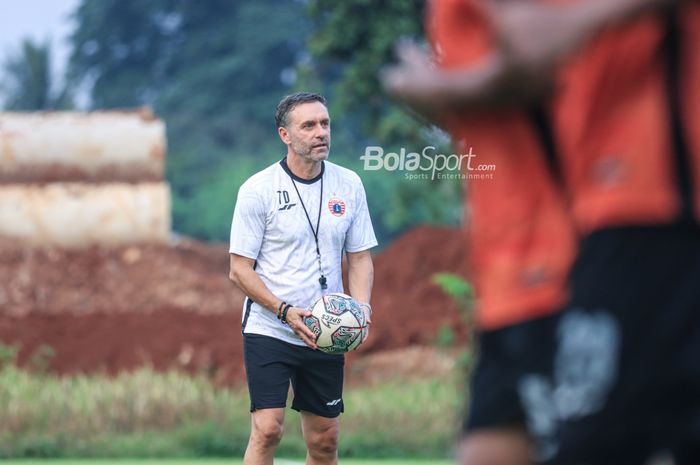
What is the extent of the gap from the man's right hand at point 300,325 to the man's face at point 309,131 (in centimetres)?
89

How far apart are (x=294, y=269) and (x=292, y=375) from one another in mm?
591

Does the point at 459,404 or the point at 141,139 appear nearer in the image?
the point at 459,404

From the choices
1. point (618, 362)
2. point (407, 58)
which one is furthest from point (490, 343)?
point (407, 58)

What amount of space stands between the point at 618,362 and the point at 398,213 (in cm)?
1911

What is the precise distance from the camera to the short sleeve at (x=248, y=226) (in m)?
7.96

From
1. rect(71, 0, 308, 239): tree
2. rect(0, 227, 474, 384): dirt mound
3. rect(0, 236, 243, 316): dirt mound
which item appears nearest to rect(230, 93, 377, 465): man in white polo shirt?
rect(0, 227, 474, 384): dirt mound

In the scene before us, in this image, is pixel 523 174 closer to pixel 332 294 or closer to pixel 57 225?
pixel 332 294

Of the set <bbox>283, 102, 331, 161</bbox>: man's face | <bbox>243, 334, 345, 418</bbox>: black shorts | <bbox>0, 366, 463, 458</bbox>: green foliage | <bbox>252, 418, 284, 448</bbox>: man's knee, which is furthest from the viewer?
<bbox>0, 366, 463, 458</bbox>: green foliage

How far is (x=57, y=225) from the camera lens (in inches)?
869

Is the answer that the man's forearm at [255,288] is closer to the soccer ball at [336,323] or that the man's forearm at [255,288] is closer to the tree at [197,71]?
the soccer ball at [336,323]

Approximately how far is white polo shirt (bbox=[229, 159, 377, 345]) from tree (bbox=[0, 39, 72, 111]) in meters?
35.1

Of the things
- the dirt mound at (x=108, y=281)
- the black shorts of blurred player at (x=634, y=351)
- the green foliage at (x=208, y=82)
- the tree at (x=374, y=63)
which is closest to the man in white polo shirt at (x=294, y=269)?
the black shorts of blurred player at (x=634, y=351)

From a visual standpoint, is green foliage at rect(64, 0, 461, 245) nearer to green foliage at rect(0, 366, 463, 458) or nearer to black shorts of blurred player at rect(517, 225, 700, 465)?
green foliage at rect(0, 366, 463, 458)

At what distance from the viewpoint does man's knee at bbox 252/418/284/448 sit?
7.75 meters
